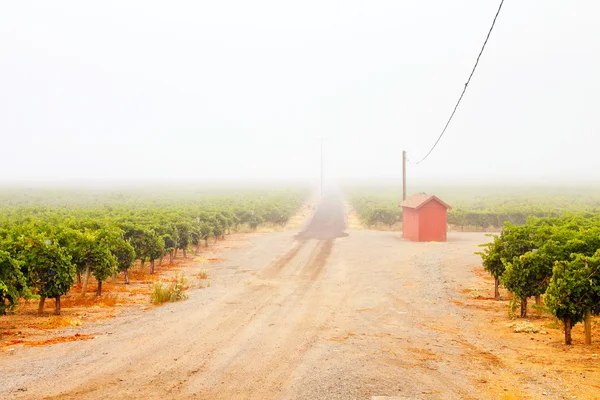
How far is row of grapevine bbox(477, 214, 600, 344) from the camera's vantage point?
502 inches

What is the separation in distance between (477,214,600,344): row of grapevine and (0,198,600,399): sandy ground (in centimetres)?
127

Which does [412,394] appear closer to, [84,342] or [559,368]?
[559,368]

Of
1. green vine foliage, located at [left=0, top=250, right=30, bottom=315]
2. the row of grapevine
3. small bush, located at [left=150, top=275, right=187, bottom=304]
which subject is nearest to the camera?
the row of grapevine

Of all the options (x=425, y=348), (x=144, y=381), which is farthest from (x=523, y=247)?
(x=144, y=381)

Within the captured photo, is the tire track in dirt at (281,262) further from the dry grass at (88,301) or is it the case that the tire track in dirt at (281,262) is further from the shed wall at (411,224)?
the shed wall at (411,224)

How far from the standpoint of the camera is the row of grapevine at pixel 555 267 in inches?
502

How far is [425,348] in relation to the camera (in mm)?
13625

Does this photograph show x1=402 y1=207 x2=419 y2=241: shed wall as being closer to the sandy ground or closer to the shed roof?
the shed roof

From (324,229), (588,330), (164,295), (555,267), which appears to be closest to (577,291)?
(555,267)

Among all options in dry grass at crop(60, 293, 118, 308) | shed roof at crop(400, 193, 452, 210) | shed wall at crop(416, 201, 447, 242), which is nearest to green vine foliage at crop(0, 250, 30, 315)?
dry grass at crop(60, 293, 118, 308)

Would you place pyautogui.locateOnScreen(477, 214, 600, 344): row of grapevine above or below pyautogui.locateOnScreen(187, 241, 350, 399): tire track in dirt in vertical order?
above

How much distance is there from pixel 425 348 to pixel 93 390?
28.9 ft

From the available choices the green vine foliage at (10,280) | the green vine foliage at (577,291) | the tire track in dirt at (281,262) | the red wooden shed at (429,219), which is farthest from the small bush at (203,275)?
the red wooden shed at (429,219)

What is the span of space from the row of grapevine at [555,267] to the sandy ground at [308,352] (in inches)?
50.2
